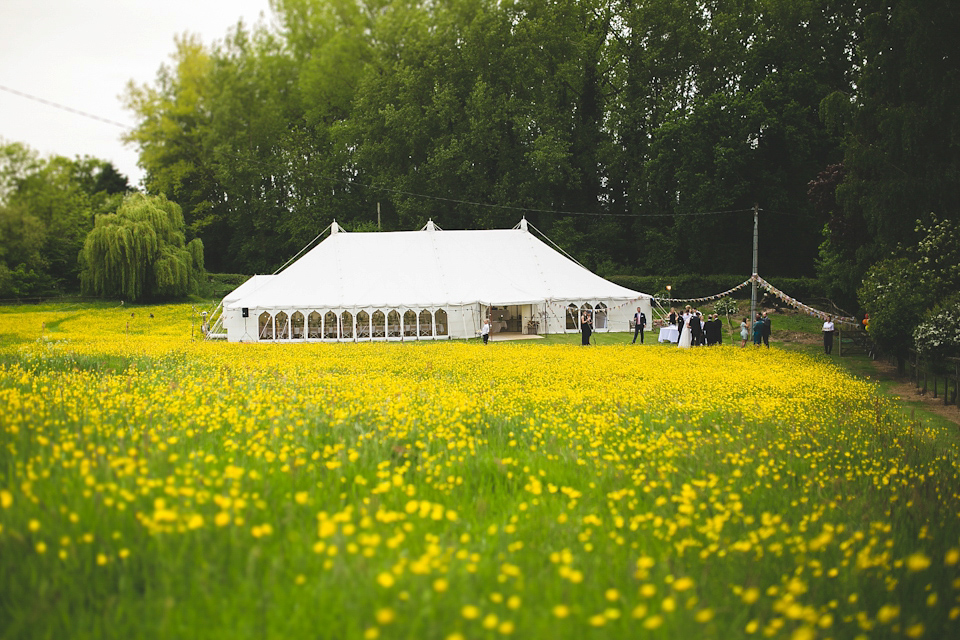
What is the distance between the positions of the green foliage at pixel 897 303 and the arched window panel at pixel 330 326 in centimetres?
2077

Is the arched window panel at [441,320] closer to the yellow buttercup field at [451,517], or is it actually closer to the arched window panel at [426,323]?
the arched window panel at [426,323]

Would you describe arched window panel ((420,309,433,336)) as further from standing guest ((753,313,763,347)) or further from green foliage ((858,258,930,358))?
green foliage ((858,258,930,358))

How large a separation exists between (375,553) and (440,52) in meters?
48.7

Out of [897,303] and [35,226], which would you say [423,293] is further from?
[897,303]

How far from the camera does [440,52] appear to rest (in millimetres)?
46938

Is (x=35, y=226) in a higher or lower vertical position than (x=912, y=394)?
higher

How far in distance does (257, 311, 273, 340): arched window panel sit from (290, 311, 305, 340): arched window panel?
95 centimetres

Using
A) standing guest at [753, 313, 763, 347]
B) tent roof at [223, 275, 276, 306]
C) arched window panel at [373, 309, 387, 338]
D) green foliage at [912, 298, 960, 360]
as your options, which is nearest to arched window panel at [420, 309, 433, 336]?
arched window panel at [373, 309, 387, 338]

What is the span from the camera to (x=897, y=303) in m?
15.5

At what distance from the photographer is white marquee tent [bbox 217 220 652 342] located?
92.8ft

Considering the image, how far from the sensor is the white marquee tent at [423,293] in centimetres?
2830

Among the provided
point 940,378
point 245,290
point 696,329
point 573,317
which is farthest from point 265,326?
point 940,378

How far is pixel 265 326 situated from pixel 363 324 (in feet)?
14.3

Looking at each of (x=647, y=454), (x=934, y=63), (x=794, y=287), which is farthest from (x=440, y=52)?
(x=647, y=454)
